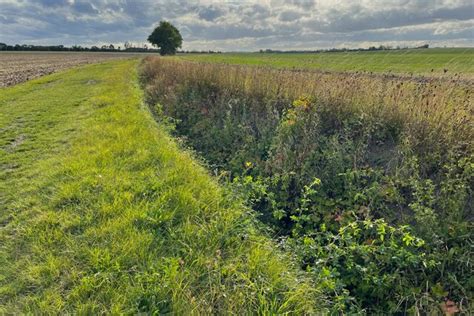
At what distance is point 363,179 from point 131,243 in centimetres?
314

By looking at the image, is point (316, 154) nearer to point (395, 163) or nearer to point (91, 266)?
point (395, 163)

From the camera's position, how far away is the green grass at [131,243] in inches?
87.1

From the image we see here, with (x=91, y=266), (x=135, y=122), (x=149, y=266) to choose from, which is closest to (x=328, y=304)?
(x=149, y=266)

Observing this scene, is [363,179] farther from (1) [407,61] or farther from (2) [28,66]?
(2) [28,66]

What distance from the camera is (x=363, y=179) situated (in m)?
4.09

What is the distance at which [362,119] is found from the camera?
5.04m

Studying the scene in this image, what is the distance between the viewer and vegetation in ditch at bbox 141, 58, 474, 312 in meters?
2.76

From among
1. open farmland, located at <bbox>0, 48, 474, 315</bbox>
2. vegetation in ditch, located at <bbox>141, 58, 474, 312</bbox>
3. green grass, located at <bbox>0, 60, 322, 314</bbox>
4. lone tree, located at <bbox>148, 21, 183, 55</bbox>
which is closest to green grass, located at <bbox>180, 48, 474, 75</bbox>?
open farmland, located at <bbox>0, 48, 474, 315</bbox>

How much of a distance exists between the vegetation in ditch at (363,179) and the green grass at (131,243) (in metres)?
0.54

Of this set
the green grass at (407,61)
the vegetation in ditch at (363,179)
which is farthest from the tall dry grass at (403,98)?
the green grass at (407,61)

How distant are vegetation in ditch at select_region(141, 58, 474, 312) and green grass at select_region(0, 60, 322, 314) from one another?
54cm

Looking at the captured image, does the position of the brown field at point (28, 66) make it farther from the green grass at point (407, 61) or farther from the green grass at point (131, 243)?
the green grass at point (407, 61)

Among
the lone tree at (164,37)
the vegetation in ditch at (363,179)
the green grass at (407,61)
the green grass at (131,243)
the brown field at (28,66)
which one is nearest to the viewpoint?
the green grass at (131,243)

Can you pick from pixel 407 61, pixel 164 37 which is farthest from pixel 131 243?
pixel 164 37
